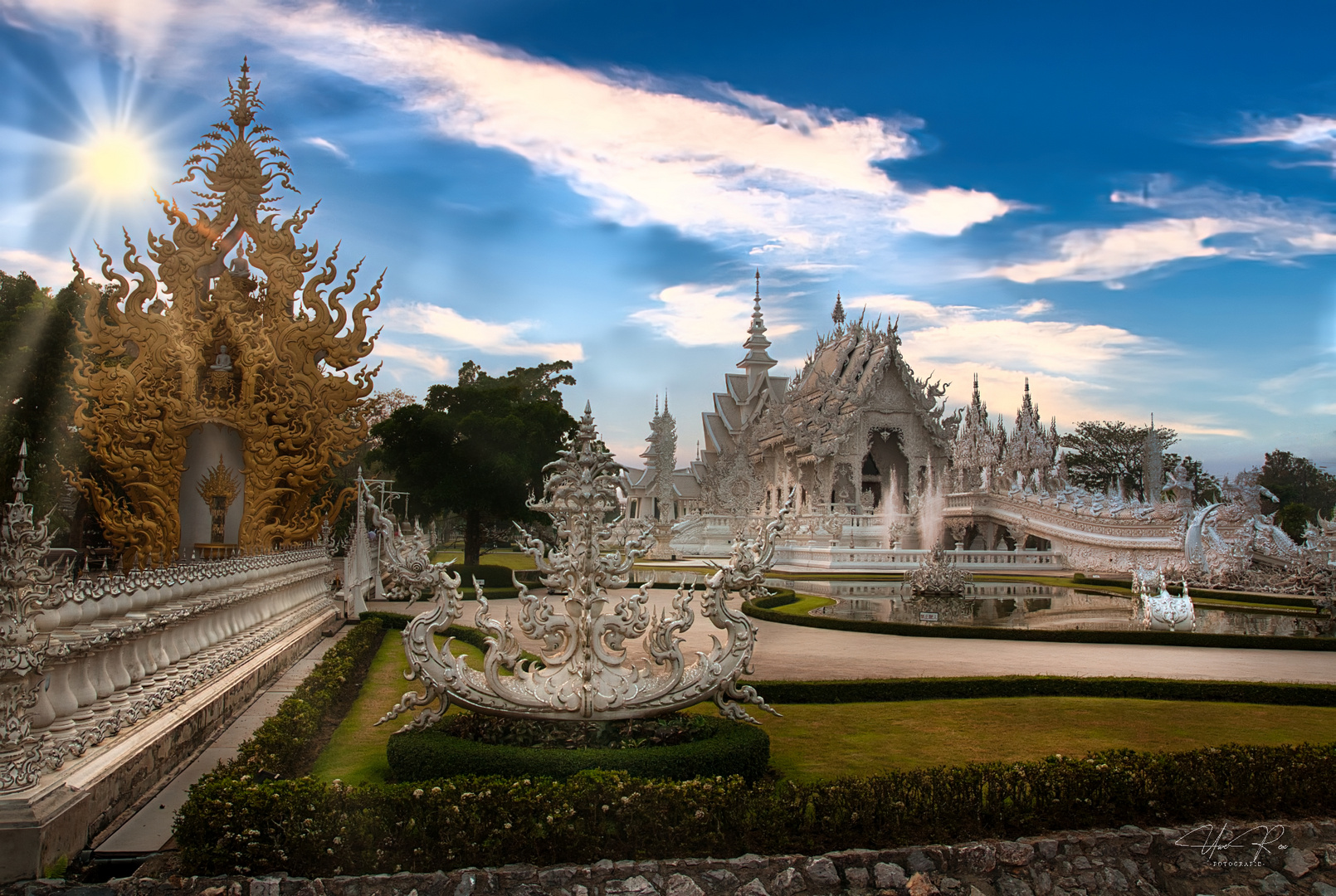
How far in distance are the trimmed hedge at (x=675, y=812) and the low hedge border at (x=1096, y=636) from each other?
8190 mm

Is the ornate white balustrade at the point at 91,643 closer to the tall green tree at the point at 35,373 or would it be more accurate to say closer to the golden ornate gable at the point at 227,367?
the golden ornate gable at the point at 227,367

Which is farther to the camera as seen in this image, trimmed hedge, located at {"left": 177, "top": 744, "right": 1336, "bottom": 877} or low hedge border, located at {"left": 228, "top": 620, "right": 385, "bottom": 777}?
low hedge border, located at {"left": 228, "top": 620, "right": 385, "bottom": 777}

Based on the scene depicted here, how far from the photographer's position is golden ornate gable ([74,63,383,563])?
11.4 meters

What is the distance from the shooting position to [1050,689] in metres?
9.95

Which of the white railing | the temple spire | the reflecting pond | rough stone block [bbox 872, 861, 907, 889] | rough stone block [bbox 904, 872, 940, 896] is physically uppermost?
the temple spire

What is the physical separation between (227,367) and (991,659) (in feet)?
36.4

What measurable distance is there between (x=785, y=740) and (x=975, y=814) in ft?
7.13

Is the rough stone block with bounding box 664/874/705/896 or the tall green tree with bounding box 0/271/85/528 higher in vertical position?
the tall green tree with bounding box 0/271/85/528

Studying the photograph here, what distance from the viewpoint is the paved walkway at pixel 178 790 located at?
16.7ft

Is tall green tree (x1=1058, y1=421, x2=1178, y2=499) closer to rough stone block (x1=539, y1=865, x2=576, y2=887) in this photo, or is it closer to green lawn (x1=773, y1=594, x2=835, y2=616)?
green lawn (x1=773, y1=594, x2=835, y2=616)

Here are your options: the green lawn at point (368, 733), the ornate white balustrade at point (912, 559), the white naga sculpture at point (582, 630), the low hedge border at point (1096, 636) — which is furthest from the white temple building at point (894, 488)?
the white naga sculpture at point (582, 630)

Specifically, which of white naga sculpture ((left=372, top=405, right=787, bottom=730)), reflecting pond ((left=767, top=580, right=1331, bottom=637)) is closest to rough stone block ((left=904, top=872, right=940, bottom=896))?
white naga sculpture ((left=372, top=405, right=787, bottom=730))

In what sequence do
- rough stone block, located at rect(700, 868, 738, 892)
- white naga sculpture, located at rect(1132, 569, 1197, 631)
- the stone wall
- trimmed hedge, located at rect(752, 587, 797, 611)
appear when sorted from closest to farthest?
the stone wall < rough stone block, located at rect(700, 868, 738, 892) < white naga sculpture, located at rect(1132, 569, 1197, 631) < trimmed hedge, located at rect(752, 587, 797, 611)

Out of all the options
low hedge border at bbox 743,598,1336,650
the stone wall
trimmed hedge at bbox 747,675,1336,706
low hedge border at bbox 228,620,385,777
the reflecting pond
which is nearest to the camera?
the stone wall
